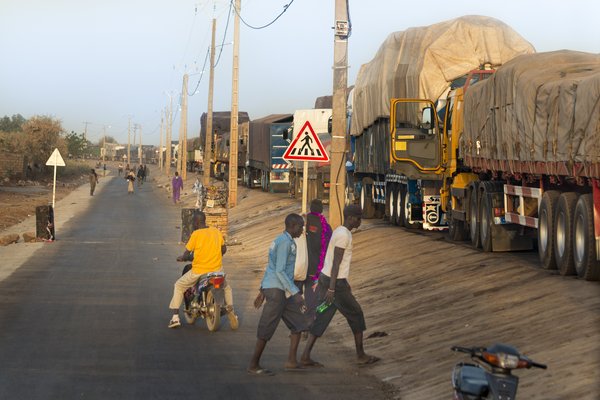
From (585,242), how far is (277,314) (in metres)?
4.66

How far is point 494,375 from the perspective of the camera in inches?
225

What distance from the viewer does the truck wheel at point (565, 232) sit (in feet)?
45.5

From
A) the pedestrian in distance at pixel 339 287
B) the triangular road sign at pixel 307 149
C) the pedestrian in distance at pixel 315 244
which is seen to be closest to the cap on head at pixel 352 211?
the pedestrian in distance at pixel 339 287

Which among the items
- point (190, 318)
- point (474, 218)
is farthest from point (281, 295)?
point (474, 218)

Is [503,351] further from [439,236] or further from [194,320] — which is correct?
[439,236]

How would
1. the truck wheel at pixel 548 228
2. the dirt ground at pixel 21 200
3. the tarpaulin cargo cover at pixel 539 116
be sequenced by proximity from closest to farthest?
the tarpaulin cargo cover at pixel 539 116, the truck wheel at pixel 548 228, the dirt ground at pixel 21 200

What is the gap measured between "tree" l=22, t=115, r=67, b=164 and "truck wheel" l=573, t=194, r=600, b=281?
99.0 m

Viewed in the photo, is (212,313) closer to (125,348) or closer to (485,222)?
(125,348)

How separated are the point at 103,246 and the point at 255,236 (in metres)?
5.15

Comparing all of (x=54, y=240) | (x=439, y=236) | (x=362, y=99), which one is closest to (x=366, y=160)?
(x=362, y=99)

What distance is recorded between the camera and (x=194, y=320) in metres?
14.2

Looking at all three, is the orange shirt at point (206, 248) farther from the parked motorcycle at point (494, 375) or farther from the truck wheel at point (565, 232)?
the parked motorcycle at point (494, 375)

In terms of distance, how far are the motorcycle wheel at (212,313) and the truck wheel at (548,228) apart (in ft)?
16.0

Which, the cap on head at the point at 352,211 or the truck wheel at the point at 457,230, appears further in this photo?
the truck wheel at the point at 457,230
